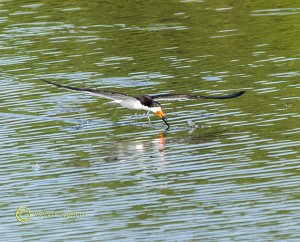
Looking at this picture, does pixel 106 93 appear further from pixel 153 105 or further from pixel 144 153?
pixel 144 153

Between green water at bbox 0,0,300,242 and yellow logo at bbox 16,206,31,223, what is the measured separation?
117 mm

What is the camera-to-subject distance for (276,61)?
29047 millimetres

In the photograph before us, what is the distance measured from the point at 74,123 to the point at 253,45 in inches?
331

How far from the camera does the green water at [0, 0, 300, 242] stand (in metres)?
17.6

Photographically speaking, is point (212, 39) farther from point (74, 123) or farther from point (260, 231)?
point (260, 231)

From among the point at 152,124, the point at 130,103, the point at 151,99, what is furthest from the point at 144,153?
the point at 152,124

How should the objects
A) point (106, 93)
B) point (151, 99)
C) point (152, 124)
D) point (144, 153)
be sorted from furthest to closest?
1. point (152, 124)
2. point (151, 99)
3. point (106, 93)
4. point (144, 153)

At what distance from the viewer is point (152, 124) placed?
2461cm

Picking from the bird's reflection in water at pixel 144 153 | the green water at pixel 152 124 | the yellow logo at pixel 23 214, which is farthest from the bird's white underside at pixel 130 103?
the yellow logo at pixel 23 214

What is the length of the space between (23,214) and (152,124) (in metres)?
6.96

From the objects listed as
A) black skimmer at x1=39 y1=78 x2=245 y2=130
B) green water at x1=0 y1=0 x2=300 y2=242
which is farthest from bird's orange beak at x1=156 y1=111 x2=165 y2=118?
green water at x1=0 y1=0 x2=300 y2=242

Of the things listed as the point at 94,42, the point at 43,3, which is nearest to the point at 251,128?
the point at 94,42

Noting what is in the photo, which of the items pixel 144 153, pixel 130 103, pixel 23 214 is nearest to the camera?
pixel 23 214

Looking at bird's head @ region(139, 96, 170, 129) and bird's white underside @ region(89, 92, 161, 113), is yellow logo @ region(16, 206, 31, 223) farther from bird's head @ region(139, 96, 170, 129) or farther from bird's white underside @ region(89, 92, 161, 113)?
bird's head @ region(139, 96, 170, 129)
